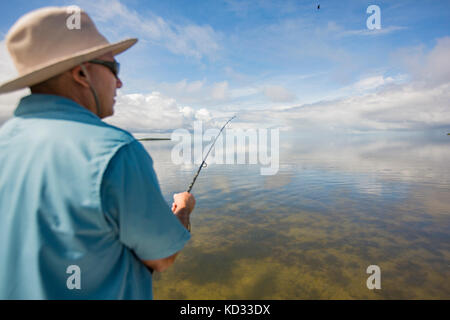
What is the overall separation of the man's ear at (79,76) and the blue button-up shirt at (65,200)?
26 cm

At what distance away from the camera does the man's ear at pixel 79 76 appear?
58.5 inches

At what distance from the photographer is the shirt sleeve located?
48.5 inches

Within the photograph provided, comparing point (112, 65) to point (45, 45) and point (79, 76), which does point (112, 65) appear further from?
point (45, 45)

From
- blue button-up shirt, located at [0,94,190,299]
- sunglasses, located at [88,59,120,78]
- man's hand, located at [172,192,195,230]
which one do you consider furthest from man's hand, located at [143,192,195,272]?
sunglasses, located at [88,59,120,78]

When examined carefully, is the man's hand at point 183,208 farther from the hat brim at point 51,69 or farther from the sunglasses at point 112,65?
the hat brim at point 51,69

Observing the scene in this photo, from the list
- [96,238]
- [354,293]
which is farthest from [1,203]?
[354,293]

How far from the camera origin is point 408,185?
42.8ft

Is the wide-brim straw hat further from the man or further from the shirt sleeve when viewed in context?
the shirt sleeve

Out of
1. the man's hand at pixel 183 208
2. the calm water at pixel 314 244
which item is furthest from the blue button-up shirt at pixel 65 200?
the calm water at pixel 314 244

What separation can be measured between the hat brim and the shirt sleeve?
0.65 metres

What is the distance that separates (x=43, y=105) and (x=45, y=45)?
1.29 feet

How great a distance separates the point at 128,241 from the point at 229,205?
9121 mm
